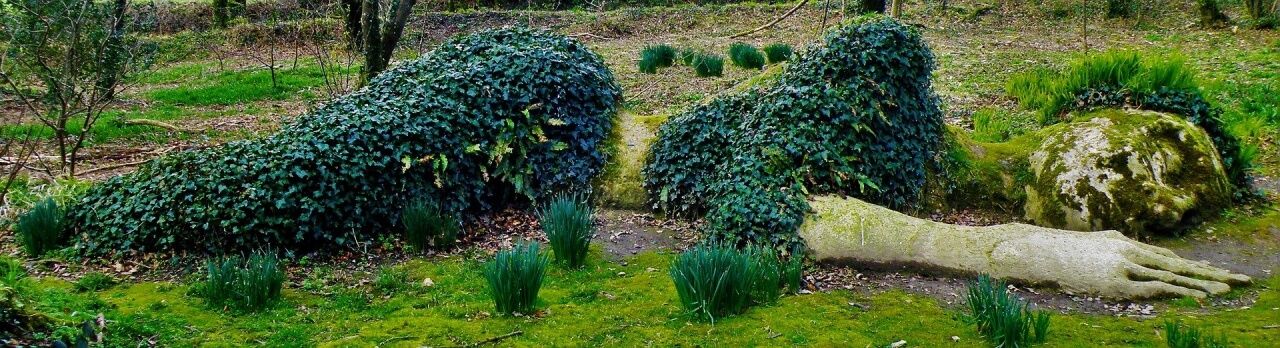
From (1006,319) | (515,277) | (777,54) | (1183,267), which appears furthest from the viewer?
(777,54)

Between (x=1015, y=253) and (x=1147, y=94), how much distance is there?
10.4 feet

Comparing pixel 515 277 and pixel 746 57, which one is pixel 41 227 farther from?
pixel 746 57

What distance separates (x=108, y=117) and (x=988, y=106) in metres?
10.8

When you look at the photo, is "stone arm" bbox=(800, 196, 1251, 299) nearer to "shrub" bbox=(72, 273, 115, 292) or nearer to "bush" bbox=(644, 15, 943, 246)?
"bush" bbox=(644, 15, 943, 246)

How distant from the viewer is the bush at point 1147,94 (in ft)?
24.1

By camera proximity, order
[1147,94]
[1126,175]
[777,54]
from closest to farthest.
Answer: [1126,175]
[1147,94]
[777,54]

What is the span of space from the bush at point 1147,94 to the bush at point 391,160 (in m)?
4.35

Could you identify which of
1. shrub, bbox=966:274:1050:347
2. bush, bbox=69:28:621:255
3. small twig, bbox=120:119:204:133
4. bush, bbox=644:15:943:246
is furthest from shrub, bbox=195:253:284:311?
small twig, bbox=120:119:204:133

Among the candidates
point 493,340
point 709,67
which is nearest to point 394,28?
point 709,67

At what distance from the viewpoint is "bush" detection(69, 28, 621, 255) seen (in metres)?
5.91

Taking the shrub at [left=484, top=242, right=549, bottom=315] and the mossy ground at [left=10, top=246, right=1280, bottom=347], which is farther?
the shrub at [left=484, top=242, right=549, bottom=315]

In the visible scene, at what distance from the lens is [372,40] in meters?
9.85

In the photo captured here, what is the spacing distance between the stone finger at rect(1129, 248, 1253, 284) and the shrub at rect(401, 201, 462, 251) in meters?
4.76

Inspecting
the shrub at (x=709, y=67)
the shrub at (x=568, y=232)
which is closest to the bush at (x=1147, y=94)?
the shrub at (x=709, y=67)
